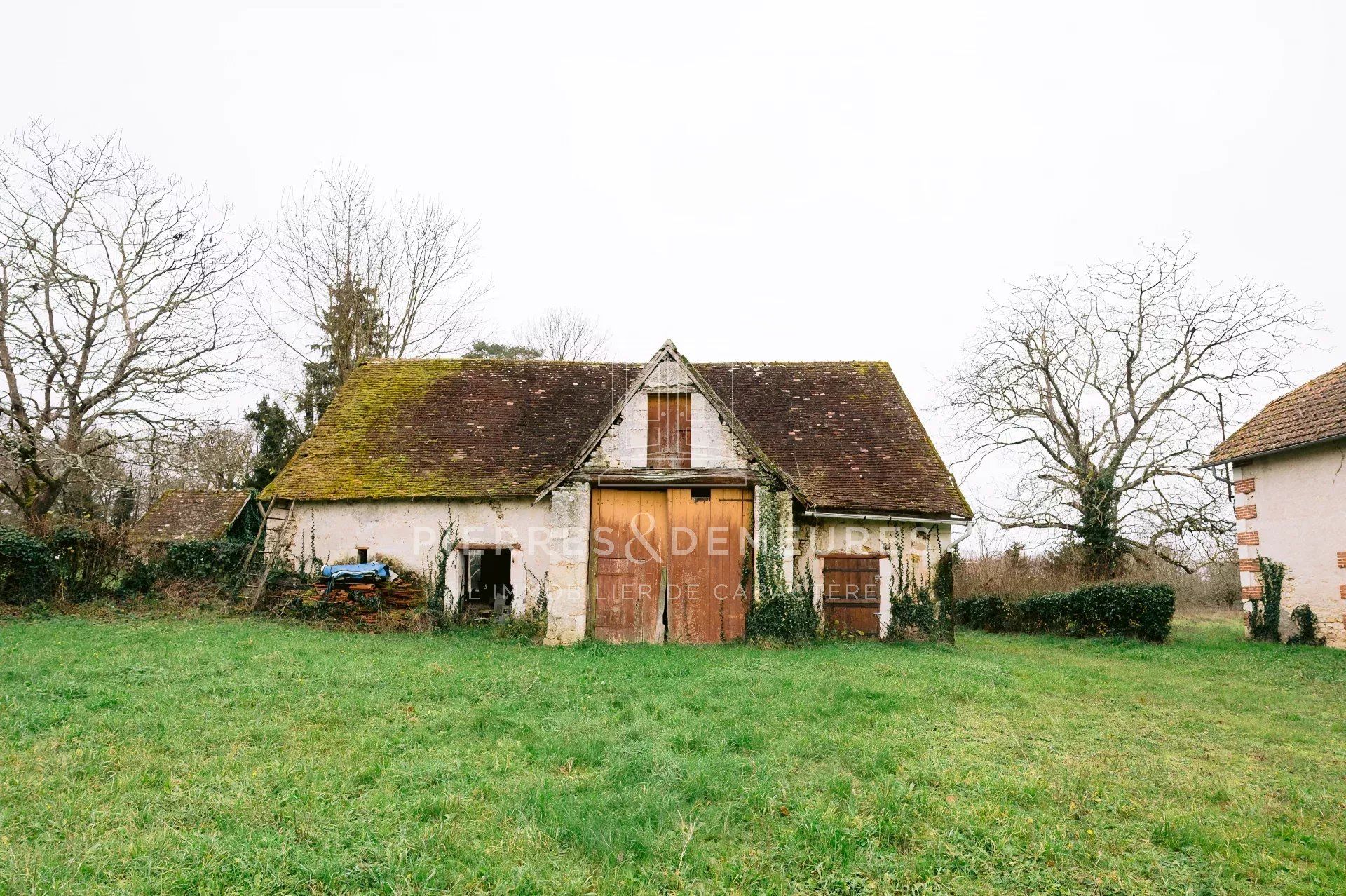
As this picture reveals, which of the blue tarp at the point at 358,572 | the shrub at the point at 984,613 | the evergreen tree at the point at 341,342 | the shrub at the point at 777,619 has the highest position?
the evergreen tree at the point at 341,342

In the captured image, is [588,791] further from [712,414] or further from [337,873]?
[712,414]

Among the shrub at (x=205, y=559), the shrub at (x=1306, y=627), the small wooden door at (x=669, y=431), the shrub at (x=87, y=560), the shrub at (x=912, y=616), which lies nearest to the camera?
the small wooden door at (x=669, y=431)

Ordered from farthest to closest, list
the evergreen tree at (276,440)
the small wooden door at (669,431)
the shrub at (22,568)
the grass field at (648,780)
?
the evergreen tree at (276,440) → the shrub at (22,568) → the small wooden door at (669,431) → the grass field at (648,780)

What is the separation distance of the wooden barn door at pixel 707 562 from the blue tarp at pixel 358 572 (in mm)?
6300

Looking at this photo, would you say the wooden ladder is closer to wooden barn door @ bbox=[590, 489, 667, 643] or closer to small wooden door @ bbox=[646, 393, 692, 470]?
wooden barn door @ bbox=[590, 489, 667, 643]

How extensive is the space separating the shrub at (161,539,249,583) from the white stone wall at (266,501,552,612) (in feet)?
4.41

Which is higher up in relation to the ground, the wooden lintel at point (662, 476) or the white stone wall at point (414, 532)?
the wooden lintel at point (662, 476)

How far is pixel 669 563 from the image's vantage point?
14.4m

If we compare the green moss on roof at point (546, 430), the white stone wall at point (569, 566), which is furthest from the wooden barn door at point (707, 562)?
the green moss on roof at point (546, 430)

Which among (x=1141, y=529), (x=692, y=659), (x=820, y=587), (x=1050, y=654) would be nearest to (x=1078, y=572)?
(x=1141, y=529)

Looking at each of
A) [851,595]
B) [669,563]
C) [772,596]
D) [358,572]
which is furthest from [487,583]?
[851,595]

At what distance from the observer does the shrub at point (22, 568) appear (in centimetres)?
1650

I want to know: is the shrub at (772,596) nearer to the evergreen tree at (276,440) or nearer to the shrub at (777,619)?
the shrub at (777,619)

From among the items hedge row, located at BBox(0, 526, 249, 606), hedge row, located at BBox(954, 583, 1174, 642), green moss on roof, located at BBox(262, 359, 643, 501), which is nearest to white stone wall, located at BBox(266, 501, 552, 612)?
green moss on roof, located at BBox(262, 359, 643, 501)
